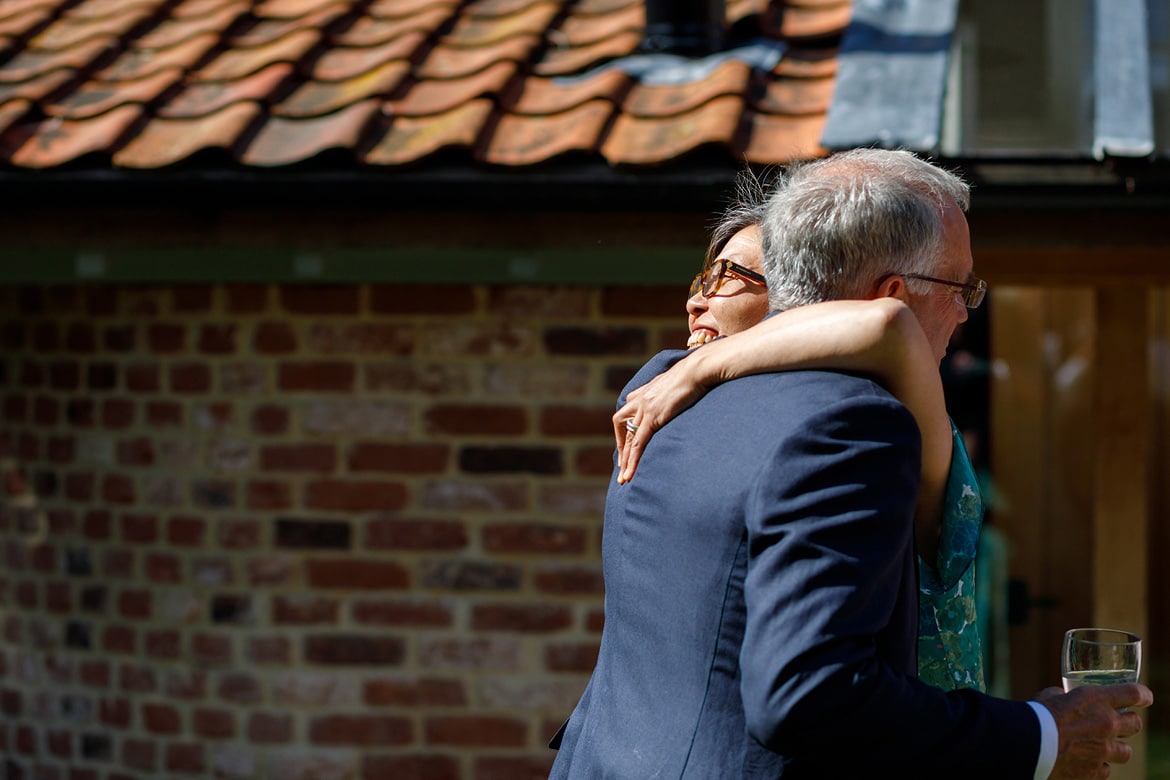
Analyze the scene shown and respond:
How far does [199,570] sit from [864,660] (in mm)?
2842

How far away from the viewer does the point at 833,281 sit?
1670 millimetres

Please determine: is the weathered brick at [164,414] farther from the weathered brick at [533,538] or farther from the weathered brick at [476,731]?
the weathered brick at [476,731]

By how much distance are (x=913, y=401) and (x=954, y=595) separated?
0.30m

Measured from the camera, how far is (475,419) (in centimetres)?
367

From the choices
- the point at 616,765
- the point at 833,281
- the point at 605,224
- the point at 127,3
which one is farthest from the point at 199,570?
the point at 833,281

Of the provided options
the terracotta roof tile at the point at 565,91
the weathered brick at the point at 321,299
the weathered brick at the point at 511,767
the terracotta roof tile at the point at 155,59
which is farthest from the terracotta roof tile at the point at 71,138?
the weathered brick at the point at 511,767

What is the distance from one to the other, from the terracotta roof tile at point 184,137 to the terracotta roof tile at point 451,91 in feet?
1.39

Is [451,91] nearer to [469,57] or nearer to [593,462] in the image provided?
[469,57]

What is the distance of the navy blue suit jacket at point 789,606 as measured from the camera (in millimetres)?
1384

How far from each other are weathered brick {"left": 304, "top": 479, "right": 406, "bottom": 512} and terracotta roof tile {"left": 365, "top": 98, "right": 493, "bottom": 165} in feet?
3.13

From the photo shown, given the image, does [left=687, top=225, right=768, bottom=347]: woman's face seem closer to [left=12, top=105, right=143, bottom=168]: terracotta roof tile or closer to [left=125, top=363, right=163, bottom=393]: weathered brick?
[left=12, top=105, right=143, bottom=168]: terracotta roof tile

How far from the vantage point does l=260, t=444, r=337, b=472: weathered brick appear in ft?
12.2

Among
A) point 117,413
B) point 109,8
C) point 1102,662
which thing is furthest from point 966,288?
point 109,8

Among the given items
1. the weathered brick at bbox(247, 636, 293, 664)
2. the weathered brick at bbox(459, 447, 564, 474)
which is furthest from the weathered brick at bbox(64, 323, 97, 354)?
the weathered brick at bbox(459, 447, 564, 474)
